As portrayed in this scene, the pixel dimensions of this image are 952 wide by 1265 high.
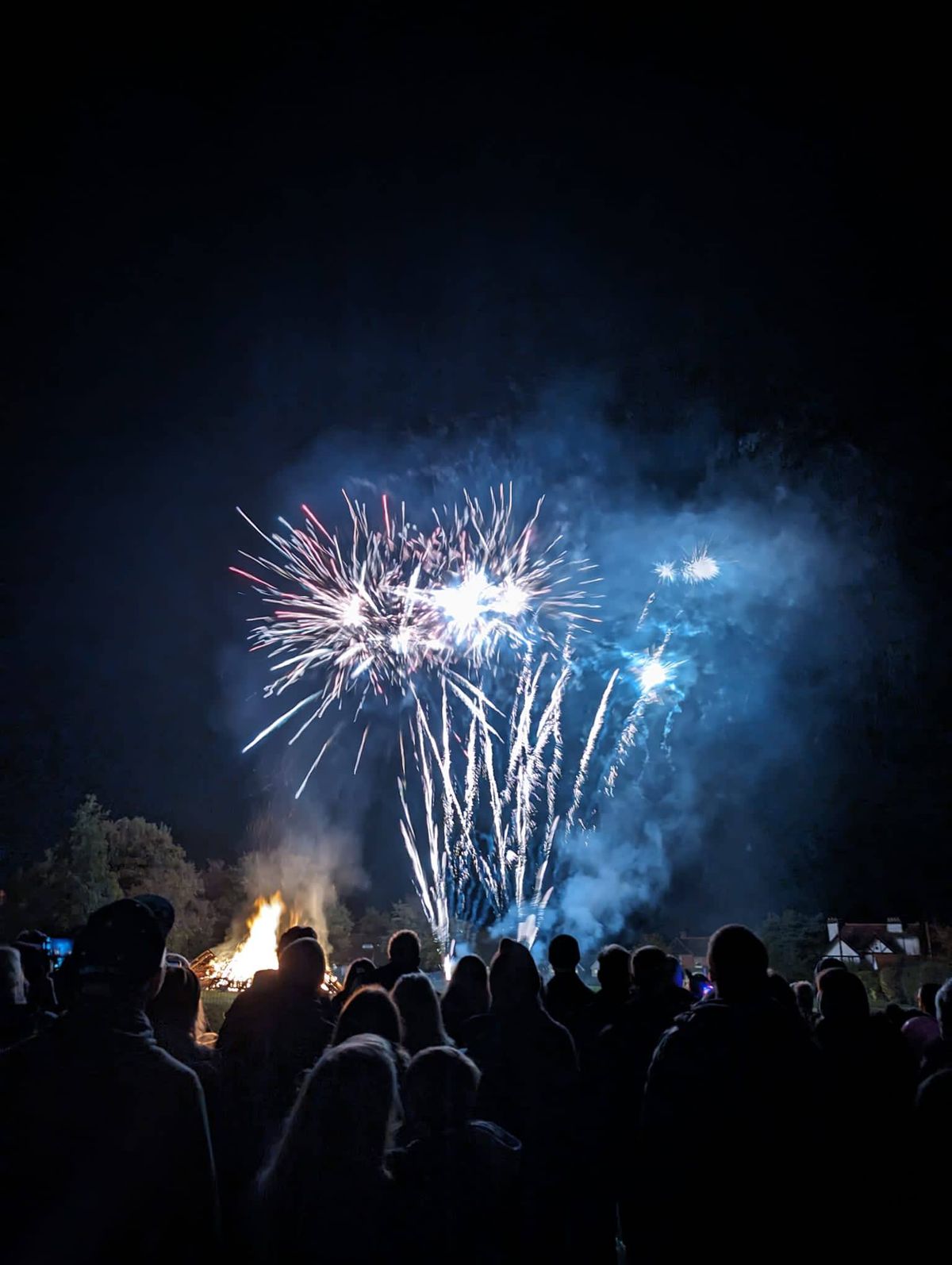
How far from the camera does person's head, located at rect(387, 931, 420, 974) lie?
7703 mm

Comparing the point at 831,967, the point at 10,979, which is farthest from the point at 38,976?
the point at 831,967

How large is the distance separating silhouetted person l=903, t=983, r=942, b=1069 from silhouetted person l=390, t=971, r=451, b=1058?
11.8 ft

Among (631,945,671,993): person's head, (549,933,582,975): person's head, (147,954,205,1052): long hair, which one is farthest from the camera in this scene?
(549,933,582,975): person's head

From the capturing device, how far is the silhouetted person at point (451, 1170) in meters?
3.12

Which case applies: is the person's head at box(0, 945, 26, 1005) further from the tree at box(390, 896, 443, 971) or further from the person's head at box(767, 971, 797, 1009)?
the tree at box(390, 896, 443, 971)

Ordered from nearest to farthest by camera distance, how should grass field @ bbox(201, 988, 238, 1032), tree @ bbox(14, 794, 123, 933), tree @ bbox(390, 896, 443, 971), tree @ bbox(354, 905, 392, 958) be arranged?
1. grass field @ bbox(201, 988, 238, 1032)
2. tree @ bbox(14, 794, 123, 933)
3. tree @ bbox(390, 896, 443, 971)
4. tree @ bbox(354, 905, 392, 958)

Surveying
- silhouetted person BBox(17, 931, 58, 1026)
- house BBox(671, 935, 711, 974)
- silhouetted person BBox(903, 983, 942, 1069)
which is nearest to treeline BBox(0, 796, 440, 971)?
house BBox(671, 935, 711, 974)

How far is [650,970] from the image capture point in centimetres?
635

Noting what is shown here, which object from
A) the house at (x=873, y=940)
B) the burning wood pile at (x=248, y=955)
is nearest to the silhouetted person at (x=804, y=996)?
the burning wood pile at (x=248, y=955)

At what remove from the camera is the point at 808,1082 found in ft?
11.9

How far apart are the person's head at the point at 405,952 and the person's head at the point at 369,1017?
344 cm

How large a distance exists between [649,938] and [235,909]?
34190 mm

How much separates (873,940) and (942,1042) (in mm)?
60794

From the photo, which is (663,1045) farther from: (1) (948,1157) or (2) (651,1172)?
(1) (948,1157)
